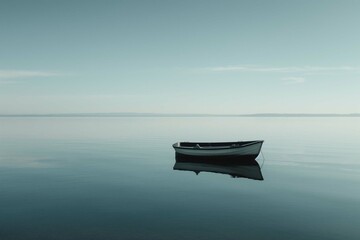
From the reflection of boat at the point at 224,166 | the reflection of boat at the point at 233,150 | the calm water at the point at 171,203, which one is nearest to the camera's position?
the calm water at the point at 171,203

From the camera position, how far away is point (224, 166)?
141 feet

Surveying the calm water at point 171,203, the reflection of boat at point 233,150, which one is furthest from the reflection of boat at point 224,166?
the calm water at point 171,203

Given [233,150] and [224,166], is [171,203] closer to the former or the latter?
[224,166]

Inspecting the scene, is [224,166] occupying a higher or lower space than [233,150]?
lower

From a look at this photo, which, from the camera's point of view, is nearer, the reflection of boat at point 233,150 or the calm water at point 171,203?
the calm water at point 171,203

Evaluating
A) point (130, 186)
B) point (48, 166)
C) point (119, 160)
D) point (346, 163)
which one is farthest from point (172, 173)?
point (346, 163)

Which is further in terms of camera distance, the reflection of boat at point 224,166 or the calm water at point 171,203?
the reflection of boat at point 224,166

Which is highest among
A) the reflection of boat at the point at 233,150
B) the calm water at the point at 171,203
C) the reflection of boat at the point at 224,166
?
the reflection of boat at the point at 233,150

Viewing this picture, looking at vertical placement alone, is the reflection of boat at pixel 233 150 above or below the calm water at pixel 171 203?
above

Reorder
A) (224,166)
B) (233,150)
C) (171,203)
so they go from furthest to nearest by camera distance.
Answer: (233,150)
(224,166)
(171,203)

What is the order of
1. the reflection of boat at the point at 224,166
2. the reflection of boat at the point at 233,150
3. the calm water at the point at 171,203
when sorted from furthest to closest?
the reflection of boat at the point at 233,150, the reflection of boat at the point at 224,166, the calm water at the point at 171,203

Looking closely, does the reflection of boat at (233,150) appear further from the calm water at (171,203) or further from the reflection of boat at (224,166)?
the calm water at (171,203)

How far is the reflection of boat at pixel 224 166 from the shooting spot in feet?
124

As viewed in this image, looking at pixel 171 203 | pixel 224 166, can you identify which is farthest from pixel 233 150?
pixel 171 203
